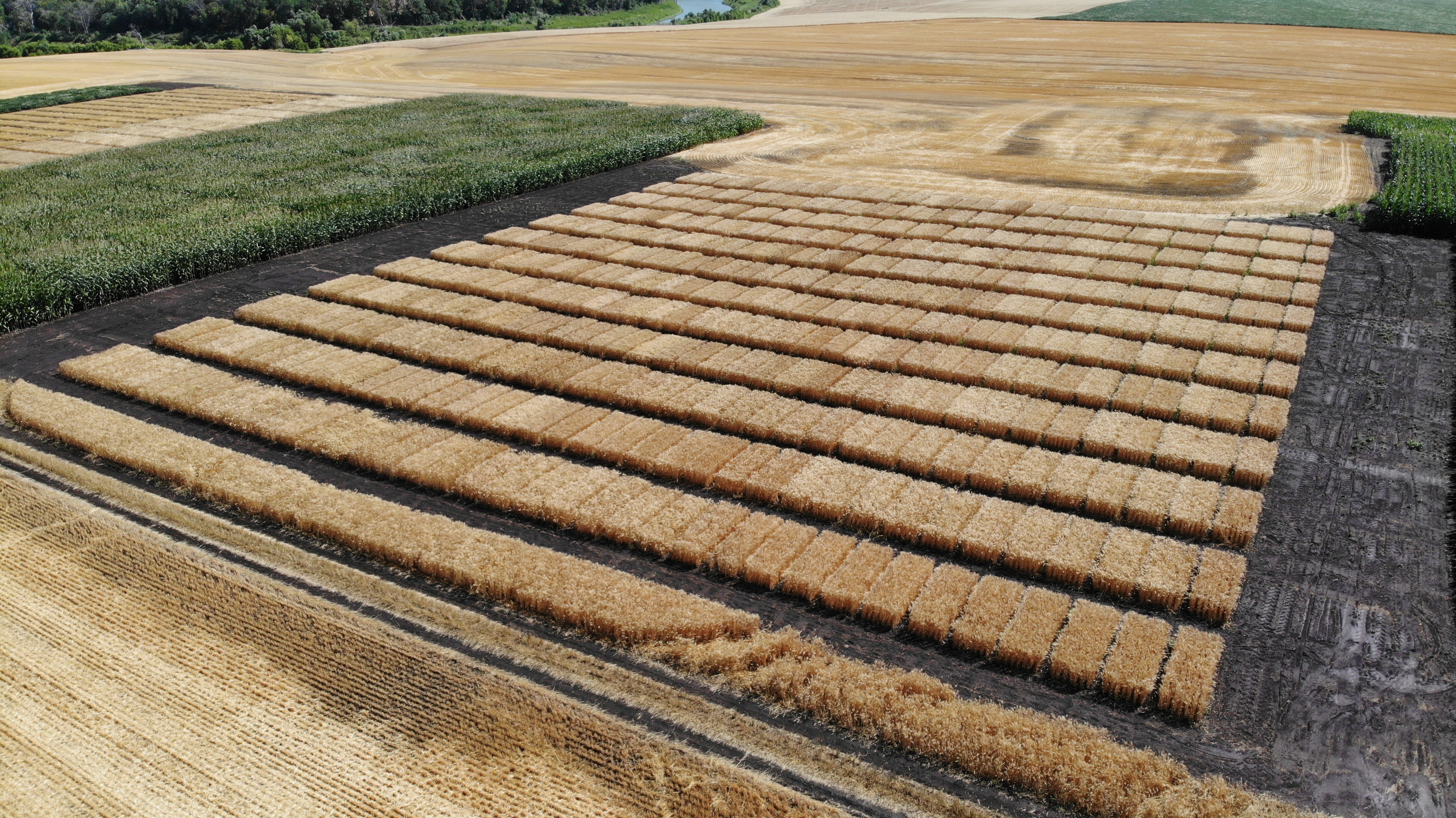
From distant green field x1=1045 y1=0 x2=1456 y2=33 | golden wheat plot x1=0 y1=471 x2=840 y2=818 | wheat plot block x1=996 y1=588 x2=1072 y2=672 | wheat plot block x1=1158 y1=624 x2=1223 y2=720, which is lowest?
golden wheat plot x1=0 y1=471 x2=840 y2=818

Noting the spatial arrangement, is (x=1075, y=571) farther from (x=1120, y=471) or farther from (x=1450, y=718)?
(x=1450, y=718)

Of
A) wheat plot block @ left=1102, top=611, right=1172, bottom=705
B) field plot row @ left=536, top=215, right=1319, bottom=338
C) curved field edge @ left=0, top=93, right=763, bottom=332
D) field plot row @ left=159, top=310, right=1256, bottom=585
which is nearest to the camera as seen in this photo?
wheat plot block @ left=1102, top=611, right=1172, bottom=705

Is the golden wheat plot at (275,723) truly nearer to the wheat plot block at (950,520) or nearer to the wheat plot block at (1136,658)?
the wheat plot block at (1136,658)

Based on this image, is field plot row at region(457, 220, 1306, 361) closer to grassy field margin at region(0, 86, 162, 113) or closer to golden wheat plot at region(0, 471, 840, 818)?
golden wheat plot at region(0, 471, 840, 818)

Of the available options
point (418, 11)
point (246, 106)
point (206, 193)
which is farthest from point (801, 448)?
point (418, 11)

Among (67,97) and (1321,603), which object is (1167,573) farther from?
(67,97)

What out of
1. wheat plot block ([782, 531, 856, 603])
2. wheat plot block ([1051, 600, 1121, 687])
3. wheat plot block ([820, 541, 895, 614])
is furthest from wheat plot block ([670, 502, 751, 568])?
wheat plot block ([1051, 600, 1121, 687])

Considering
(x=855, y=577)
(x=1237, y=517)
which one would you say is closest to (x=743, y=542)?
(x=855, y=577)
